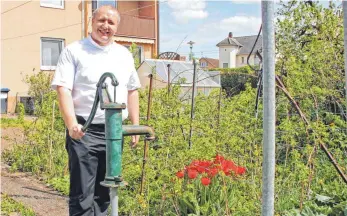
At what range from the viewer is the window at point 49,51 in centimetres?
1703

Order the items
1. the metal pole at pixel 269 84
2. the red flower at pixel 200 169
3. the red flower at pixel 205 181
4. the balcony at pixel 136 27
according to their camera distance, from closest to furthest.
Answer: the metal pole at pixel 269 84 → the red flower at pixel 205 181 → the red flower at pixel 200 169 → the balcony at pixel 136 27

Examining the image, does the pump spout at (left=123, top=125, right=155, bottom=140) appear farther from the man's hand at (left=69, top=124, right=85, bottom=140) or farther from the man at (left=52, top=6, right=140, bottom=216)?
the man at (left=52, top=6, right=140, bottom=216)

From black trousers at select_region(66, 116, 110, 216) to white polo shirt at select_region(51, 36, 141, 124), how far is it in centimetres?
10

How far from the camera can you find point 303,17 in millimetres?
5828

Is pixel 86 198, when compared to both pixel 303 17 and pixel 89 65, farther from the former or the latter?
pixel 303 17

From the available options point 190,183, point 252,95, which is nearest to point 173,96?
point 252,95

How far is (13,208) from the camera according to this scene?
3924 mm

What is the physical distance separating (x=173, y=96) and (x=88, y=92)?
1.91 metres

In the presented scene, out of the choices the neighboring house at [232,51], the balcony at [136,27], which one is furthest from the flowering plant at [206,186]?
the neighboring house at [232,51]

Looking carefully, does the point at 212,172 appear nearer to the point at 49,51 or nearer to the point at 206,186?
the point at 206,186

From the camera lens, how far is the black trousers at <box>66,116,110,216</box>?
99.7 inches

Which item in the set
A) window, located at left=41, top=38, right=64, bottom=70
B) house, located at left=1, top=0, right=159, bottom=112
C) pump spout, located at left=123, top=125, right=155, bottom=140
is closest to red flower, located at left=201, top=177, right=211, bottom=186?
pump spout, located at left=123, top=125, right=155, bottom=140

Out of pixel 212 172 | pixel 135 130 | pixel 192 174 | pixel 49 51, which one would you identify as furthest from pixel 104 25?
pixel 49 51

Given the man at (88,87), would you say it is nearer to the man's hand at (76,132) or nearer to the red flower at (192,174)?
the man's hand at (76,132)
